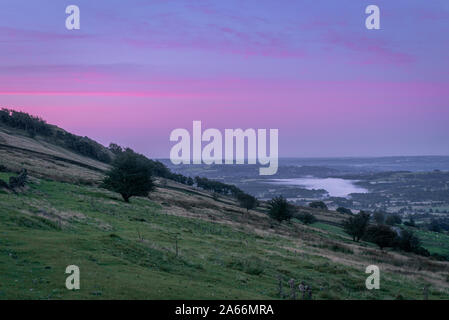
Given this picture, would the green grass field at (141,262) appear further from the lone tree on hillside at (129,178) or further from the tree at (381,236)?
the tree at (381,236)

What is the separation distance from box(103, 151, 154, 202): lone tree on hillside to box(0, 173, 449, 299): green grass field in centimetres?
1215

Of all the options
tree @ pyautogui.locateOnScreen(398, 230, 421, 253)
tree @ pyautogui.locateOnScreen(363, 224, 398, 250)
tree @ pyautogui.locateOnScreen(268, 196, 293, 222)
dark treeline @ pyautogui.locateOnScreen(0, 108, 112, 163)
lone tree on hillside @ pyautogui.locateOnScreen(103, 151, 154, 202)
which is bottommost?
tree @ pyautogui.locateOnScreen(398, 230, 421, 253)

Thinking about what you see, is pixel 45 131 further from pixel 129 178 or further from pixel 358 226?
pixel 358 226

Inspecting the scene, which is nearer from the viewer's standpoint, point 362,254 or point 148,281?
point 148,281

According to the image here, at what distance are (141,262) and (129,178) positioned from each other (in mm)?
35283

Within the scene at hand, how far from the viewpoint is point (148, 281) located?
18844 millimetres

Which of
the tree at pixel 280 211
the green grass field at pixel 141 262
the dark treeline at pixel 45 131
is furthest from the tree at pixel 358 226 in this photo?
the dark treeline at pixel 45 131

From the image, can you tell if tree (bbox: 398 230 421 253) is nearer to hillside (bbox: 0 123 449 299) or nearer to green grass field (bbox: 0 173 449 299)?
hillside (bbox: 0 123 449 299)

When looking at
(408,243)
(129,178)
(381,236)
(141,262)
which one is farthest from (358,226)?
(141,262)

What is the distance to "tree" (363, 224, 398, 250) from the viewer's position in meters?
67.7

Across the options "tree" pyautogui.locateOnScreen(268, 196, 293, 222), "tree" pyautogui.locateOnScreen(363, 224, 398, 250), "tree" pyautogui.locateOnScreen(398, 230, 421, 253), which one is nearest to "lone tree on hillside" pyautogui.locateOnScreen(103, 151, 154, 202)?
"tree" pyautogui.locateOnScreen(268, 196, 293, 222)
